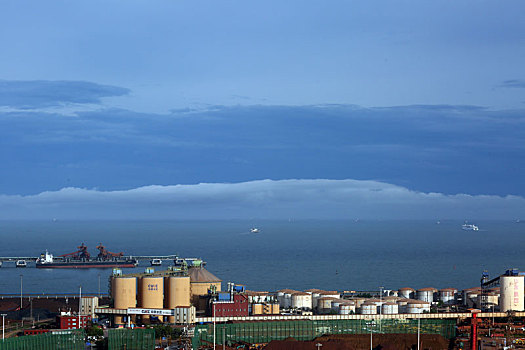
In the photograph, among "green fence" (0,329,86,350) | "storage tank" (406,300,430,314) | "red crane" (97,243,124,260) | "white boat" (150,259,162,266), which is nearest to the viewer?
"green fence" (0,329,86,350)

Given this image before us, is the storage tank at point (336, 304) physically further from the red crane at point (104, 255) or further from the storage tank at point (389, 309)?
the red crane at point (104, 255)

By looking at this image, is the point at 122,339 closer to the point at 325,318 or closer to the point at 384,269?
the point at 325,318

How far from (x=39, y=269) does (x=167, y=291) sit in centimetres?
8177

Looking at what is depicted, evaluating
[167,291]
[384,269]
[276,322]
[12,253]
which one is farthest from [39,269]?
[276,322]

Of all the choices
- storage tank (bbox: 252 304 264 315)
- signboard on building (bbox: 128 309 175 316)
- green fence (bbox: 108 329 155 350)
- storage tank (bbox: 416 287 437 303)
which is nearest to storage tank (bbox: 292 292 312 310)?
storage tank (bbox: 252 304 264 315)

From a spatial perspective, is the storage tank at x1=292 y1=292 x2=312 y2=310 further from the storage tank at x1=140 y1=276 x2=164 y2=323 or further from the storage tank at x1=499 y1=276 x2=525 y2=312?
the storage tank at x1=499 y1=276 x2=525 y2=312

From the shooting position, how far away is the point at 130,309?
74.8 metres

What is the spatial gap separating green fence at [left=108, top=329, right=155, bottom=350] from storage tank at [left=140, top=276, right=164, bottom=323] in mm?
16020

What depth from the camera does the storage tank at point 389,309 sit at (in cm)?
7612

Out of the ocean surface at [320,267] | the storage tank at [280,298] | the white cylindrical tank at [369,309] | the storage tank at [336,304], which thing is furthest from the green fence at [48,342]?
the ocean surface at [320,267]

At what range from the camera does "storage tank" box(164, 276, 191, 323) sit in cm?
7650

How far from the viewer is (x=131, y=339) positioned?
196 ft

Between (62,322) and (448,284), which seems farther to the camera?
(448,284)

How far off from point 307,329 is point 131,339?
15.5m
